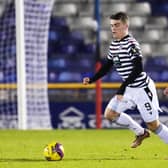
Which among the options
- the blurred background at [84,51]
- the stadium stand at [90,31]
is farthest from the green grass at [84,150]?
the stadium stand at [90,31]

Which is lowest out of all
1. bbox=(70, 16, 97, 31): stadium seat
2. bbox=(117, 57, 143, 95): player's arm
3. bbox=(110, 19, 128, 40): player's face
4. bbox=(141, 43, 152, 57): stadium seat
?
bbox=(141, 43, 152, 57): stadium seat

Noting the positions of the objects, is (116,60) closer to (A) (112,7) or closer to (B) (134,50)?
(B) (134,50)

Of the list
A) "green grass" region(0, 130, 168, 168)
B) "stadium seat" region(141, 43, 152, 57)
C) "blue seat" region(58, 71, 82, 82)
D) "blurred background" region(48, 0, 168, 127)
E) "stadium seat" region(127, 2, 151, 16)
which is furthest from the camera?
"stadium seat" region(127, 2, 151, 16)

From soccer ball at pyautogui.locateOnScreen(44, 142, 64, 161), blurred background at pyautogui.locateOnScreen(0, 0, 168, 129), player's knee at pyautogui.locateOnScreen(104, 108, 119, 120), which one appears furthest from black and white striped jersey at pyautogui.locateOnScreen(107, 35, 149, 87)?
blurred background at pyautogui.locateOnScreen(0, 0, 168, 129)

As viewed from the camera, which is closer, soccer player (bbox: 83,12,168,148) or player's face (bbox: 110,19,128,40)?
soccer player (bbox: 83,12,168,148)

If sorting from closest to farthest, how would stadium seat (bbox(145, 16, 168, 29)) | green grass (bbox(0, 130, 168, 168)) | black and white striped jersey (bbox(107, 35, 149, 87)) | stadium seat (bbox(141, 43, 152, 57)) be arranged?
1. green grass (bbox(0, 130, 168, 168))
2. black and white striped jersey (bbox(107, 35, 149, 87))
3. stadium seat (bbox(141, 43, 152, 57))
4. stadium seat (bbox(145, 16, 168, 29))

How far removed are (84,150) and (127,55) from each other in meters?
1.91

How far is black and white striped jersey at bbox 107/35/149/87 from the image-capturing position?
917cm

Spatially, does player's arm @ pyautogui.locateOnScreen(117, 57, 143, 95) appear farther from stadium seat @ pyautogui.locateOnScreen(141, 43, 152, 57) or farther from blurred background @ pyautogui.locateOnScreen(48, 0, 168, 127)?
stadium seat @ pyautogui.locateOnScreen(141, 43, 152, 57)

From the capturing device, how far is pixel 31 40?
15664 mm

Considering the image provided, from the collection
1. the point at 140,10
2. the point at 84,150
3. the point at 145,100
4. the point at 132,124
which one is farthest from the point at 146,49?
the point at 145,100

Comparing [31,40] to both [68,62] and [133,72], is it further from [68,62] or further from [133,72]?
[133,72]

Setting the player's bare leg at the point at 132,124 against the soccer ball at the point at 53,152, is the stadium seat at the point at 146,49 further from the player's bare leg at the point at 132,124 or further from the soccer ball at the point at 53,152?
the soccer ball at the point at 53,152

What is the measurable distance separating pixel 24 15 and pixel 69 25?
4117 millimetres
